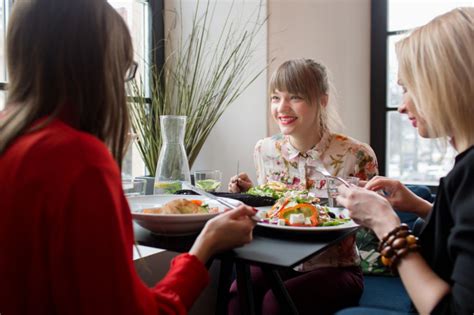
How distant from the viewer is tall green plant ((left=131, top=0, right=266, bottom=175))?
8.60 ft

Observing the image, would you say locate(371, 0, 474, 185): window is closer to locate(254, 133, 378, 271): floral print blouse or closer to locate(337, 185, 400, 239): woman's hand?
locate(254, 133, 378, 271): floral print blouse

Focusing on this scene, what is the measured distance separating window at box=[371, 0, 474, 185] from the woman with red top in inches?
95.7

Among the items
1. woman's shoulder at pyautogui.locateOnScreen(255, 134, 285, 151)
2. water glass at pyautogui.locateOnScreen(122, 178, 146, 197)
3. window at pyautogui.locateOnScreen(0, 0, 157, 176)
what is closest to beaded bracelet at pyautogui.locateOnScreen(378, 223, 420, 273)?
water glass at pyautogui.locateOnScreen(122, 178, 146, 197)

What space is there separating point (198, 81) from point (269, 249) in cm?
217

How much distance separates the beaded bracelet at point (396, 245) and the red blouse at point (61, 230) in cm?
53

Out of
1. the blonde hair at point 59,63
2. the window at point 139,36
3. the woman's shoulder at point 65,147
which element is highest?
the window at point 139,36

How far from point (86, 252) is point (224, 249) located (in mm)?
344

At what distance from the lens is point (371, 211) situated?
1.00 meters

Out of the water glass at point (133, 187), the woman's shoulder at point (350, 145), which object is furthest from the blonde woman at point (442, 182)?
the woman's shoulder at point (350, 145)

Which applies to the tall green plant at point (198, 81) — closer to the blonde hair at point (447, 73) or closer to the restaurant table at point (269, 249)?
the restaurant table at point (269, 249)

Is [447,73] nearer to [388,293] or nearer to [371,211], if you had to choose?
[371,211]

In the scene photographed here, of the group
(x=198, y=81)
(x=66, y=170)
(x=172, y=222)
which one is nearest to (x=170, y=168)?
(x=172, y=222)

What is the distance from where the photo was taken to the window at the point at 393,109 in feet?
9.43

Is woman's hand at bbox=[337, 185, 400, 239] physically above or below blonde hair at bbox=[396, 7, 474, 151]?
below
